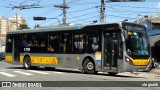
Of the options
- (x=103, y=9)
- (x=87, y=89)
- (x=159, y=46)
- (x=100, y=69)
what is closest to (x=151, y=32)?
(x=159, y=46)

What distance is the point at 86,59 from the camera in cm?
2295

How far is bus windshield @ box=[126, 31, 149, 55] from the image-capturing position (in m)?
21.0

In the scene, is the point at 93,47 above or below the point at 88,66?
above

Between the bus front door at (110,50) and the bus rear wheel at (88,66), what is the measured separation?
1050 mm

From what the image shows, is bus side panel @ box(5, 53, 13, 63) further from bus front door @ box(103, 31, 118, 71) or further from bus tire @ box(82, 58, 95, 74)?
bus front door @ box(103, 31, 118, 71)

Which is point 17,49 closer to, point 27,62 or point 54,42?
point 27,62

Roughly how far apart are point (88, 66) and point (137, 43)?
336 cm

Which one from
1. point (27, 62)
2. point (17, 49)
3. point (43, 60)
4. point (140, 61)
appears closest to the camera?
point (140, 61)

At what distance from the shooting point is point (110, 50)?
70.3 feet

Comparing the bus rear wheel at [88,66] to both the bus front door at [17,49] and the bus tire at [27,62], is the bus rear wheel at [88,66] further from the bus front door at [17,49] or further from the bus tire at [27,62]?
the bus front door at [17,49]

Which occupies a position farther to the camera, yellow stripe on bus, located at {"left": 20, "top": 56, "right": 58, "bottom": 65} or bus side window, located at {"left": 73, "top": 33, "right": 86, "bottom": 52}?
yellow stripe on bus, located at {"left": 20, "top": 56, "right": 58, "bottom": 65}

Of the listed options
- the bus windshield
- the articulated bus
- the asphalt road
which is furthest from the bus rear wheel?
the bus windshield

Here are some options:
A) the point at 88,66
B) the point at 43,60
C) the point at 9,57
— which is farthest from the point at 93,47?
the point at 9,57

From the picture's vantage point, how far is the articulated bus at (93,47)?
2089 cm
